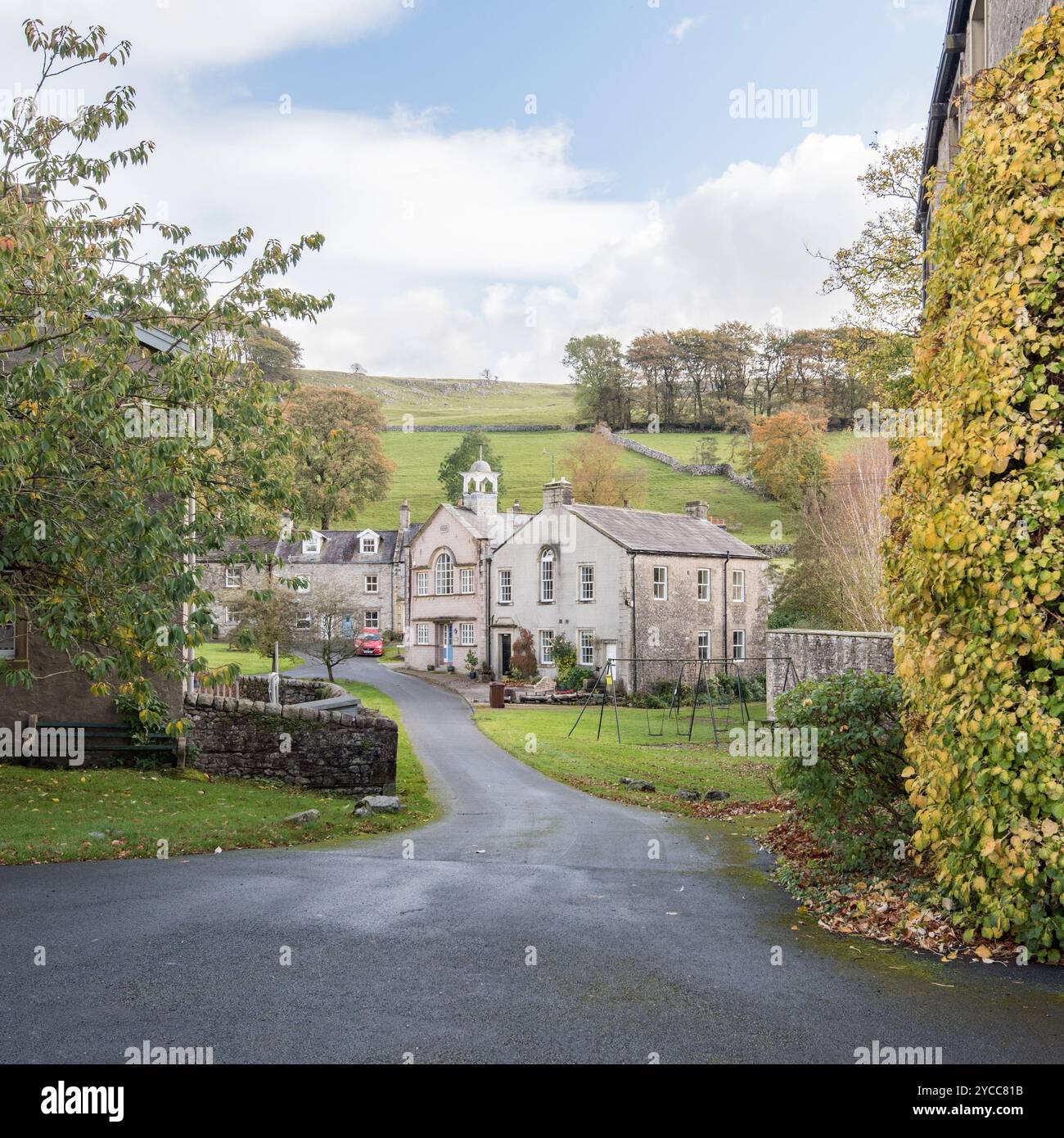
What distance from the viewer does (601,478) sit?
231 feet

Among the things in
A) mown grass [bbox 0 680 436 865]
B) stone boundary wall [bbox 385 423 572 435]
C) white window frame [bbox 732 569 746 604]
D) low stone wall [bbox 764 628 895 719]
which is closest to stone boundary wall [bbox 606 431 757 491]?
stone boundary wall [bbox 385 423 572 435]

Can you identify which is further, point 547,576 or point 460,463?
point 460,463

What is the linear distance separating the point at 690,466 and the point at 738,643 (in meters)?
39.5

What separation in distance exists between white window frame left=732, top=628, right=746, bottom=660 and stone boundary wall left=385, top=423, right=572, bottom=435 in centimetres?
6005

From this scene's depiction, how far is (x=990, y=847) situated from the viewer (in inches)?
303

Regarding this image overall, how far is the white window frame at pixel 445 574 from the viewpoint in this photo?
171 ft

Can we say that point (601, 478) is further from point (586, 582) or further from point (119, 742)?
point (119, 742)

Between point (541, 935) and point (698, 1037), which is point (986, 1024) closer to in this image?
point (698, 1037)

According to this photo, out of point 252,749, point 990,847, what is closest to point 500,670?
point 252,749

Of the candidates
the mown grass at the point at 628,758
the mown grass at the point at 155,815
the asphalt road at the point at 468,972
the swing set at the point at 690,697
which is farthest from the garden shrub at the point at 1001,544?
the swing set at the point at 690,697

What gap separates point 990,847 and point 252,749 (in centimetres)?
1399

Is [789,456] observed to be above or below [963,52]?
above

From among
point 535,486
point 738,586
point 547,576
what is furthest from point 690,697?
point 535,486

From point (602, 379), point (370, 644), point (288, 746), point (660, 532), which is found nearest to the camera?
point (288, 746)
